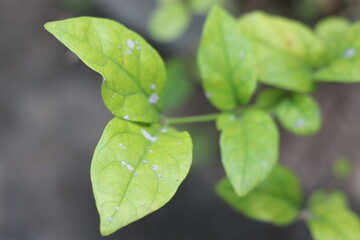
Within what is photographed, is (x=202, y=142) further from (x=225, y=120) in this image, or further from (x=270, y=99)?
(x=225, y=120)

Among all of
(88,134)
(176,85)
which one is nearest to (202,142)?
(176,85)

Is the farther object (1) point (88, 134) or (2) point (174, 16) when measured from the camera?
(1) point (88, 134)

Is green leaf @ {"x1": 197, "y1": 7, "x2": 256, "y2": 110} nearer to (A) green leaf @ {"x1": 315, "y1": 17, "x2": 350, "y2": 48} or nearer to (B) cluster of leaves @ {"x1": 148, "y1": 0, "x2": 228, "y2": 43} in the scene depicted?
(A) green leaf @ {"x1": 315, "y1": 17, "x2": 350, "y2": 48}

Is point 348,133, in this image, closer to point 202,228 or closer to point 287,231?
point 287,231

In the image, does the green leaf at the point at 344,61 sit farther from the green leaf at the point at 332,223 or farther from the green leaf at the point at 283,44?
the green leaf at the point at 332,223

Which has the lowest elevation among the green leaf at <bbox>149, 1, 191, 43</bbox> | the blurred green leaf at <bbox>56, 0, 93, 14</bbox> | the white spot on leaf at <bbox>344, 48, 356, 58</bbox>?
the blurred green leaf at <bbox>56, 0, 93, 14</bbox>

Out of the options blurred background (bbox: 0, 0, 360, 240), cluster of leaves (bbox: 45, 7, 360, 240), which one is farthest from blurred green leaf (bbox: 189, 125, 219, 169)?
cluster of leaves (bbox: 45, 7, 360, 240)
